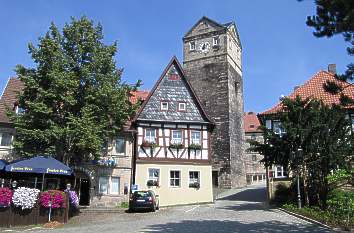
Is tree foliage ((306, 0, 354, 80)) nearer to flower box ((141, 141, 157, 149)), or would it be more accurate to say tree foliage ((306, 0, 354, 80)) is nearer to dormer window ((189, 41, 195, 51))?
flower box ((141, 141, 157, 149))

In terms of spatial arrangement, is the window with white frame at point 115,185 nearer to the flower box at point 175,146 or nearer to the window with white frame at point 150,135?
the window with white frame at point 150,135

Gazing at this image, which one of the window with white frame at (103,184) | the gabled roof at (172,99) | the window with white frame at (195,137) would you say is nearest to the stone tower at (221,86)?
the window with white frame at (195,137)

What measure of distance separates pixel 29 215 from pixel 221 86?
115ft

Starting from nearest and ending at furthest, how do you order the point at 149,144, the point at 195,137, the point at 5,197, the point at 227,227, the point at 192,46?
the point at 227,227
the point at 5,197
the point at 149,144
the point at 195,137
the point at 192,46

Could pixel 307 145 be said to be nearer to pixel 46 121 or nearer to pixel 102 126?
pixel 102 126

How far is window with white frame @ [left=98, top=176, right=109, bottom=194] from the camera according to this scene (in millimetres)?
30250

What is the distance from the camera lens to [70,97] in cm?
2491

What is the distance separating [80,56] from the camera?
86.9ft

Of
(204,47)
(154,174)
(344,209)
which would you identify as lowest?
(344,209)

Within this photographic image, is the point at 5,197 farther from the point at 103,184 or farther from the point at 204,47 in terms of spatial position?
the point at 204,47

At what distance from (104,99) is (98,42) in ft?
12.4

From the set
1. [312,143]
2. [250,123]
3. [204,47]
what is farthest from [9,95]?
[250,123]

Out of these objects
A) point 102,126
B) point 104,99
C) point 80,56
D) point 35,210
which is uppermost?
point 80,56

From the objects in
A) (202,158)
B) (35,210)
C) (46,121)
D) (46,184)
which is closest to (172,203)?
(202,158)
